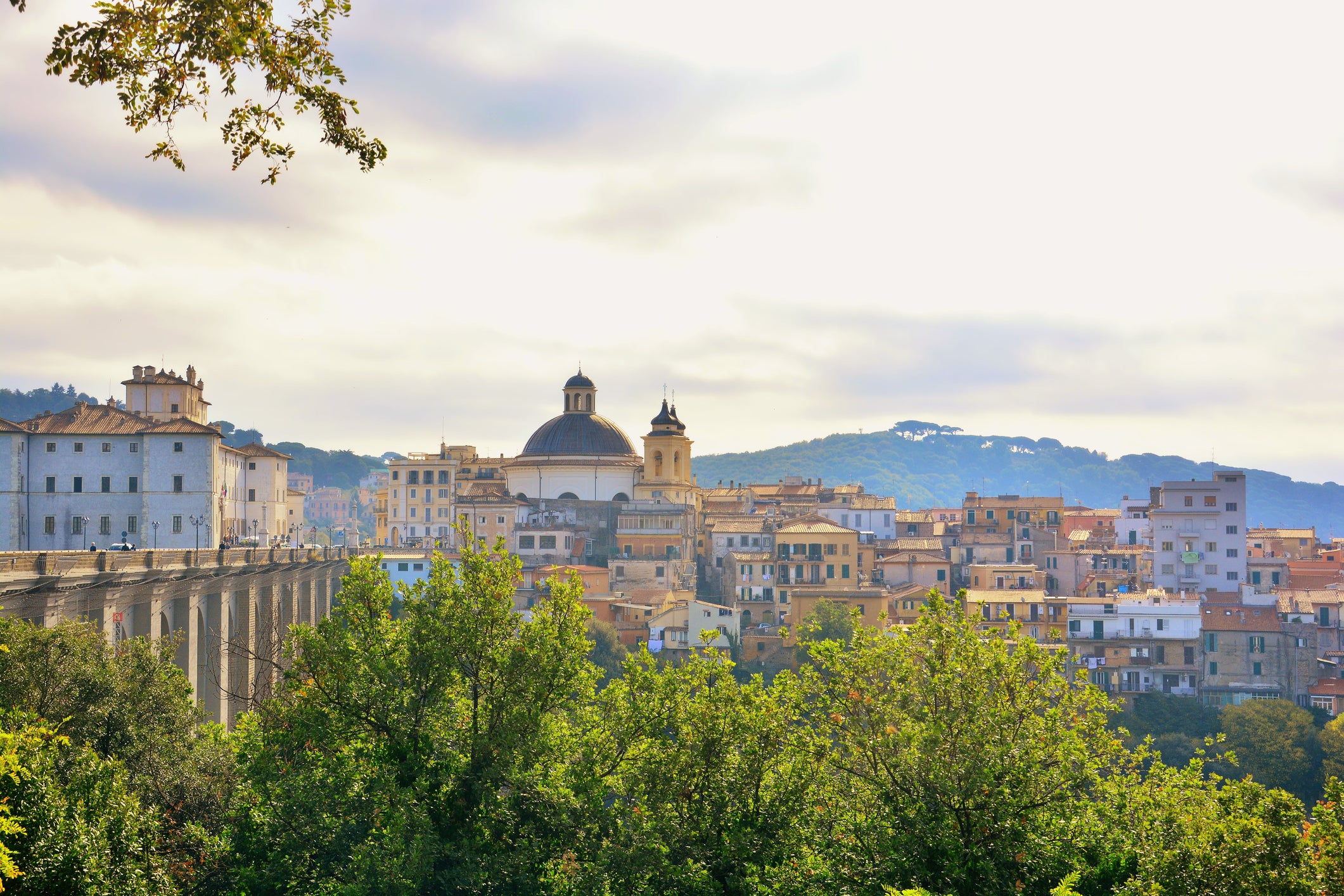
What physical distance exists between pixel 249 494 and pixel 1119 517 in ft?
199

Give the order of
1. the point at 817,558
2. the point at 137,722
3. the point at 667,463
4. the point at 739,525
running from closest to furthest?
1. the point at 137,722
2. the point at 817,558
3. the point at 739,525
4. the point at 667,463

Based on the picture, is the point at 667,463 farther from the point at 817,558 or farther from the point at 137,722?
the point at 137,722

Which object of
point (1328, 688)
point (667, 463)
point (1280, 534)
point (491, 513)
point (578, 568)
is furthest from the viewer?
point (1280, 534)

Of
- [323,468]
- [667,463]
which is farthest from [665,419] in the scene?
[323,468]

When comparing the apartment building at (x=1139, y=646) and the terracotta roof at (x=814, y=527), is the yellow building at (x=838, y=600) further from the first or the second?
the apartment building at (x=1139, y=646)

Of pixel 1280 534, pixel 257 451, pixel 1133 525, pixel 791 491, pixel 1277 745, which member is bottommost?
pixel 1277 745

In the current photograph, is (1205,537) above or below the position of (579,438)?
below

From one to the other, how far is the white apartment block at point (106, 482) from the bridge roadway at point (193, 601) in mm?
5332

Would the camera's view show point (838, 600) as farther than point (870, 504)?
No

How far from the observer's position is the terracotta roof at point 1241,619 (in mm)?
65500

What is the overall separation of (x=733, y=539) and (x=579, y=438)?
1475 cm

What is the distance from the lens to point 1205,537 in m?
79.0

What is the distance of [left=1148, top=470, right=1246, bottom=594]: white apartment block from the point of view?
257ft

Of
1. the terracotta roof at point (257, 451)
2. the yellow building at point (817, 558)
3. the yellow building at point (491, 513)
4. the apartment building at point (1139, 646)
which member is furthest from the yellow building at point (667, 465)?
the apartment building at point (1139, 646)
